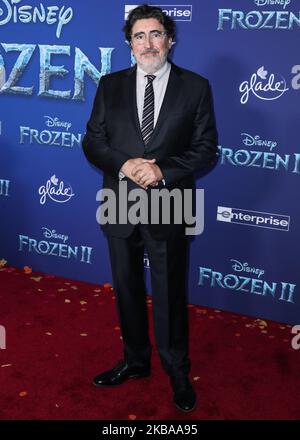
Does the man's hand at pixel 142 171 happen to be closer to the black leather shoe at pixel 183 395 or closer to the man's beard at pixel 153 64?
the man's beard at pixel 153 64

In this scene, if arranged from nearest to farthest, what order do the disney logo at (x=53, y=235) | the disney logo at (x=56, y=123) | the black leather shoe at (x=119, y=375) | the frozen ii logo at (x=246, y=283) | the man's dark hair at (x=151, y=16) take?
the man's dark hair at (x=151, y=16), the black leather shoe at (x=119, y=375), the frozen ii logo at (x=246, y=283), the disney logo at (x=56, y=123), the disney logo at (x=53, y=235)

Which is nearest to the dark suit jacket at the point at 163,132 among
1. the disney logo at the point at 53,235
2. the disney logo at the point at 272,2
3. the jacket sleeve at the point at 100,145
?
the jacket sleeve at the point at 100,145

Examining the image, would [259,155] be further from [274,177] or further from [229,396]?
[229,396]

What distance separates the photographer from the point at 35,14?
4.18 m

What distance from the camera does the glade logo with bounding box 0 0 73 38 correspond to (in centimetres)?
408

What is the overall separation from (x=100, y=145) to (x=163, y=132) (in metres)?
0.36

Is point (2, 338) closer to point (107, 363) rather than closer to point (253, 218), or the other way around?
point (107, 363)

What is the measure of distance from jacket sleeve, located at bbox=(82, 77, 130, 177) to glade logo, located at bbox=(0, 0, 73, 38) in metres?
1.67

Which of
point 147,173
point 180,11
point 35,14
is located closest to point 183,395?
point 147,173

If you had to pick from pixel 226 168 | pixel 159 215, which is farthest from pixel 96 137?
pixel 226 168

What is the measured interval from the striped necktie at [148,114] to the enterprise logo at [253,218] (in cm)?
144

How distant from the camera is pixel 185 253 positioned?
9.20ft

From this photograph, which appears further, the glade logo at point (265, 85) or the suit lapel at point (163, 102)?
the glade logo at point (265, 85)

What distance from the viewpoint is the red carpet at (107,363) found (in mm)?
2781
